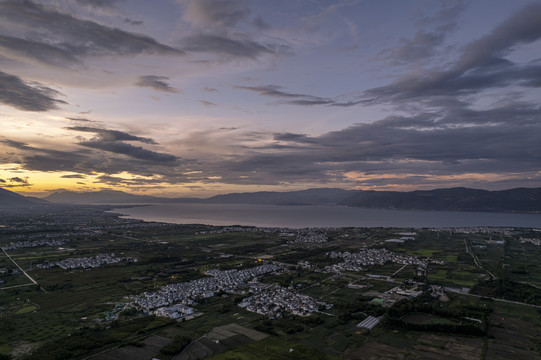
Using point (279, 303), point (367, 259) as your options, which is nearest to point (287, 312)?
point (279, 303)

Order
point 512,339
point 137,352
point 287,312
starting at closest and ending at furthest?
1. point 137,352
2. point 512,339
3. point 287,312

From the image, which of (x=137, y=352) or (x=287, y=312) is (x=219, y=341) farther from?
(x=287, y=312)

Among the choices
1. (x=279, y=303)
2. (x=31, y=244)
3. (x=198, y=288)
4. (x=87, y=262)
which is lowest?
(x=279, y=303)

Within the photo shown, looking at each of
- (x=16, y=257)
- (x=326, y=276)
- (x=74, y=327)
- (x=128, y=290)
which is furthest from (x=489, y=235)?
(x=16, y=257)

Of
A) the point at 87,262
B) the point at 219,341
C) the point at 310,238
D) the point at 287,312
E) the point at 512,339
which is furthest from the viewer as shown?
the point at 310,238

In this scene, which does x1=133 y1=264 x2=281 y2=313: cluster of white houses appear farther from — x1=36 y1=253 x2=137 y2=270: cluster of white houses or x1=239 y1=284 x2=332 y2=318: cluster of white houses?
x1=36 y1=253 x2=137 y2=270: cluster of white houses

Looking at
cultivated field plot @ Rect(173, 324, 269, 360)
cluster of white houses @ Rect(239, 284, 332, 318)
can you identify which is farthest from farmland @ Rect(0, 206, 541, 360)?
cluster of white houses @ Rect(239, 284, 332, 318)

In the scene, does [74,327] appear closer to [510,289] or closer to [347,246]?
[510,289]
